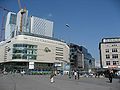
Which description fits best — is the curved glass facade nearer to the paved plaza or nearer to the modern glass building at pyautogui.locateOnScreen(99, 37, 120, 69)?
the modern glass building at pyautogui.locateOnScreen(99, 37, 120, 69)

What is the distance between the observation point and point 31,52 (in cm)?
13912

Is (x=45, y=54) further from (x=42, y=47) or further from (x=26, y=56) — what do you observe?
(x=26, y=56)

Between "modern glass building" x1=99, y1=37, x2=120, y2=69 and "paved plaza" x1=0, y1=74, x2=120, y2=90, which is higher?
"modern glass building" x1=99, y1=37, x2=120, y2=69

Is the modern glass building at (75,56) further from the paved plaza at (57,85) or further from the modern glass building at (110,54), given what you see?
the paved plaza at (57,85)

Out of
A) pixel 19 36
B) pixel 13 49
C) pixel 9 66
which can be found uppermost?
pixel 19 36

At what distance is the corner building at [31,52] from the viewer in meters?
134

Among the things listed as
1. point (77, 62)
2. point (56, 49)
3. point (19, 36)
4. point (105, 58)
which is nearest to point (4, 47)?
point (19, 36)

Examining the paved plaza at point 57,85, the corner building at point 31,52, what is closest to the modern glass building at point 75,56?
the corner building at point 31,52

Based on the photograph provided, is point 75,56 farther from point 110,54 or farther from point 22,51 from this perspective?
point 110,54

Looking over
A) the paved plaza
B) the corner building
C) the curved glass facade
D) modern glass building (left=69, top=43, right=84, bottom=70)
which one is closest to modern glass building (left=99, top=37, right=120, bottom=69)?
the corner building

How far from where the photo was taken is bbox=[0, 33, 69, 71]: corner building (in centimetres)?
13350

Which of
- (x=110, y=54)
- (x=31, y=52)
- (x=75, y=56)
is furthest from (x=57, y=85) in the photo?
(x=75, y=56)

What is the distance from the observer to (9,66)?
138 m

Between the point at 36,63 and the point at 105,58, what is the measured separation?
6486cm
